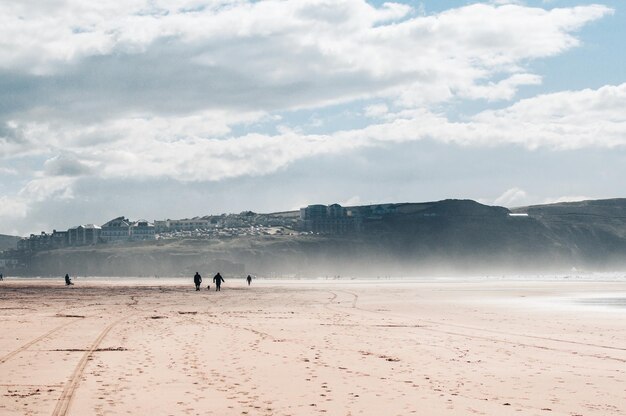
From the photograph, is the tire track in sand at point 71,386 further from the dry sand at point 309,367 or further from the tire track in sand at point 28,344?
the tire track in sand at point 28,344

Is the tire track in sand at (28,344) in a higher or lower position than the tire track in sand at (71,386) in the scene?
higher

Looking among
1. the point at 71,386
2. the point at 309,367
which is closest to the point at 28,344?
the point at 71,386

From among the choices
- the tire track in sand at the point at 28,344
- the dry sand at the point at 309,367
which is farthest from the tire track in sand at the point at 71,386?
the tire track in sand at the point at 28,344

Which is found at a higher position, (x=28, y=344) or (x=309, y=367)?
(x=28, y=344)

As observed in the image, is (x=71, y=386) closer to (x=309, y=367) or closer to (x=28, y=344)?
(x=309, y=367)

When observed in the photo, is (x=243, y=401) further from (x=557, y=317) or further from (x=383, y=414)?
(x=557, y=317)

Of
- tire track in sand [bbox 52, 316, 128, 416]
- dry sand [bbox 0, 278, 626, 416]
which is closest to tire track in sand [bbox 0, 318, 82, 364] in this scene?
dry sand [bbox 0, 278, 626, 416]

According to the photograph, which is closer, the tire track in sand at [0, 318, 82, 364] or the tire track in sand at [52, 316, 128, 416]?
the tire track in sand at [52, 316, 128, 416]

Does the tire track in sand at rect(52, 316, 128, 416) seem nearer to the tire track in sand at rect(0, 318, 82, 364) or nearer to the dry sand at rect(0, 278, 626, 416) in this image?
the dry sand at rect(0, 278, 626, 416)

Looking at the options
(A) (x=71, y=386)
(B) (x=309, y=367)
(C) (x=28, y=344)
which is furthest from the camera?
(C) (x=28, y=344)

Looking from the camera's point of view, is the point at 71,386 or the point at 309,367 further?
the point at 309,367

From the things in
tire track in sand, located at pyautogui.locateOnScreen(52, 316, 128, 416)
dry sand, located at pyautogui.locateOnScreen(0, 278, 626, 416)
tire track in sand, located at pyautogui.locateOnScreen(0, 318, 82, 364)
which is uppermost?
tire track in sand, located at pyautogui.locateOnScreen(0, 318, 82, 364)

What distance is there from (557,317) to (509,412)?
24.3m

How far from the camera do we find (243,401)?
12898 millimetres
